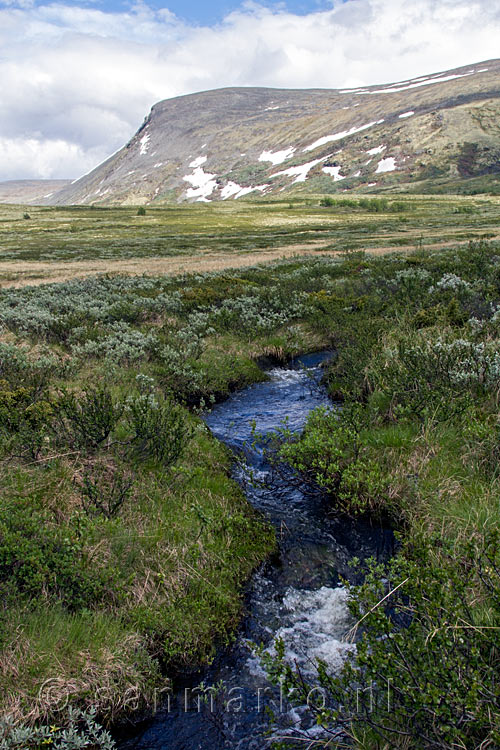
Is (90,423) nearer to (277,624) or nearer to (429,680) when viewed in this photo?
(277,624)

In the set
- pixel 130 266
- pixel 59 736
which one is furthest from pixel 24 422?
pixel 130 266

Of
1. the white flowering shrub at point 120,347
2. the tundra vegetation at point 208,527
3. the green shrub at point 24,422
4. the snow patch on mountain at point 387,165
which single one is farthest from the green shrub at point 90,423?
the snow patch on mountain at point 387,165

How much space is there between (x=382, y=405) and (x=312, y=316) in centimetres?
762

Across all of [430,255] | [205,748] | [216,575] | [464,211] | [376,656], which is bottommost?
[205,748]

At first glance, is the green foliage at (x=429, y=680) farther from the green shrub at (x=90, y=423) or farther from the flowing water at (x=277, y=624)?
the green shrub at (x=90, y=423)

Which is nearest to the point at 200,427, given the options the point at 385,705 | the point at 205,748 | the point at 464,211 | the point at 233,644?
the point at 233,644

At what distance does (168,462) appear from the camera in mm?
6609

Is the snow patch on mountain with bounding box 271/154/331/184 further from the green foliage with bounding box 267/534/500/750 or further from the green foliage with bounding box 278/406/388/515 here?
the green foliage with bounding box 267/534/500/750

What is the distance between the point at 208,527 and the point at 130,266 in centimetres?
2967

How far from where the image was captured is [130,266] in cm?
3259

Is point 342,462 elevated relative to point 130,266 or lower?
lower

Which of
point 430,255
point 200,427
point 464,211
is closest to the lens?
point 200,427

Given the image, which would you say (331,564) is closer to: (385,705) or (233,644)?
(233,644)

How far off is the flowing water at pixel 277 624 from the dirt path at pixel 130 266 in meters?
21.9
